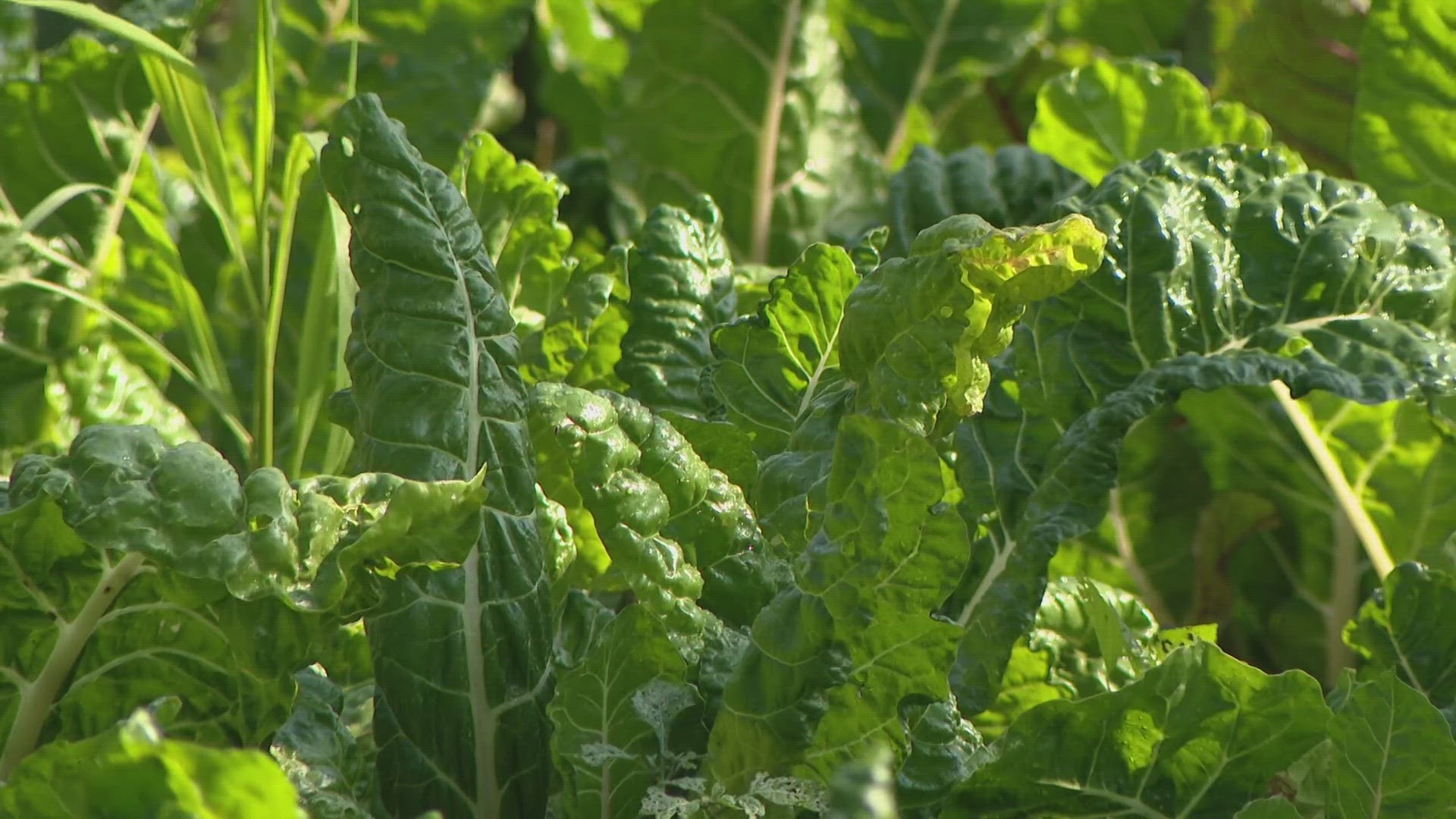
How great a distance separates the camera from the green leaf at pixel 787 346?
0.95 meters

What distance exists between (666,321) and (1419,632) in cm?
51

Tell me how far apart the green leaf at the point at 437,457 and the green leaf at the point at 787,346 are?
6.5 inches

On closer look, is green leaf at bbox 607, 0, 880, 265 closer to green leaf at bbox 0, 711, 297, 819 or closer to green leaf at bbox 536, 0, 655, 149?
green leaf at bbox 536, 0, 655, 149

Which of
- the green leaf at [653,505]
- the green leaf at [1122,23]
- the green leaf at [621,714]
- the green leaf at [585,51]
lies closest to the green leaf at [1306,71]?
the green leaf at [1122,23]

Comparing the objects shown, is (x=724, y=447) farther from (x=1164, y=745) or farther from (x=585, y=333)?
(x=1164, y=745)

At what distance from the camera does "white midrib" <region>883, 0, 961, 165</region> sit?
5.16 feet

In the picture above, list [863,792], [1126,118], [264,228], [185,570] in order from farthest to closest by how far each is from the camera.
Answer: [1126,118], [264,228], [185,570], [863,792]

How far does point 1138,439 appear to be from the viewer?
1.29 meters

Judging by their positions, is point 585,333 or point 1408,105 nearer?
point 585,333

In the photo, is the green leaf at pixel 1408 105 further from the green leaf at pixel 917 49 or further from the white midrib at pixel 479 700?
the white midrib at pixel 479 700

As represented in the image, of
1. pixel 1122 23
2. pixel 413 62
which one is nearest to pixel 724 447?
pixel 413 62

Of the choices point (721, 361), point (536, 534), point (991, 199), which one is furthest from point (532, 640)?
point (991, 199)

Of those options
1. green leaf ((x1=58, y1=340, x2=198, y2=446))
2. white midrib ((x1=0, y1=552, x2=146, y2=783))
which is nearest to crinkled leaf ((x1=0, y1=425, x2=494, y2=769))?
white midrib ((x1=0, y1=552, x2=146, y2=783))

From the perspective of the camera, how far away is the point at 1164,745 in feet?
2.64
